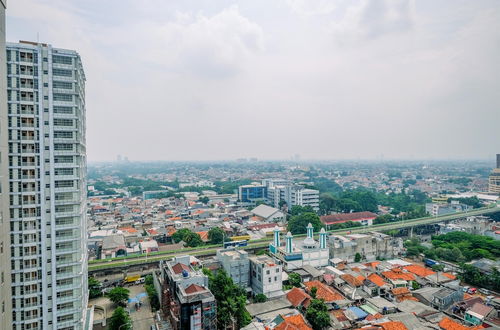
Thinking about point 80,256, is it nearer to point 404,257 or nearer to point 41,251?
point 41,251

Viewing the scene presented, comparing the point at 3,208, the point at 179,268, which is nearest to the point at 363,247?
the point at 179,268

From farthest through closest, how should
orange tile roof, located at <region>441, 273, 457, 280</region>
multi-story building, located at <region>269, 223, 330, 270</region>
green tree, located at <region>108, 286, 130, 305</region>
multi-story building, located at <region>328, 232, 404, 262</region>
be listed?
multi-story building, located at <region>328, 232, 404, 262</region>, multi-story building, located at <region>269, 223, 330, 270</region>, orange tile roof, located at <region>441, 273, 457, 280</region>, green tree, located at <region>108, 286, 130, 305</region>

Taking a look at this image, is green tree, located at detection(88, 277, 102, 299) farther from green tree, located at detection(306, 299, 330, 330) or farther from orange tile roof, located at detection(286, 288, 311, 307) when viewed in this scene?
green tree, located at detection(306, 299, 330, 330)

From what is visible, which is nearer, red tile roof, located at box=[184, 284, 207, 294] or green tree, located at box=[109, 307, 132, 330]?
red tile roof, located at box=[184, 284, 207, 294]

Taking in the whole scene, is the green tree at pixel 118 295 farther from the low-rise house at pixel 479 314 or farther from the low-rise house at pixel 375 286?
the low-rise house at pixel 479 314

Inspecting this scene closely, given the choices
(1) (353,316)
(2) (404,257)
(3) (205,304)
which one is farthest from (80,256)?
(2) (404,257)

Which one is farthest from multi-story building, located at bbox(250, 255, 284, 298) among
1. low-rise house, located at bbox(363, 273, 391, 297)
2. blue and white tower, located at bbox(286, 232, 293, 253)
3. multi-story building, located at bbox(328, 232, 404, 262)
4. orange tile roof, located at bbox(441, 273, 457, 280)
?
orange tile roof, located at bbox(441, 273, 457, 280)

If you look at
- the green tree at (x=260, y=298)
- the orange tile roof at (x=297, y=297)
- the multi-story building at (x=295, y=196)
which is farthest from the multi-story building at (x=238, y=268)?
the multi-story building at (x=295, y=196)
